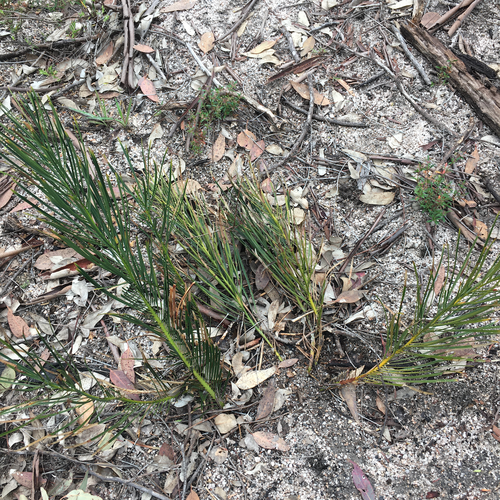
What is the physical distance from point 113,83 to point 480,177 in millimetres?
1825

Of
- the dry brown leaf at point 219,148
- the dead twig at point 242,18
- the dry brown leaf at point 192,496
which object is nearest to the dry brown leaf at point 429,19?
the dead twig at point 242,18

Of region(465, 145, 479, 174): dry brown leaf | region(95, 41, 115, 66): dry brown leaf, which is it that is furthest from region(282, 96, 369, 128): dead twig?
region(95, 41, 115, 66): dry brown leaf

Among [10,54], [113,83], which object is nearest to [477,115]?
[113,83]

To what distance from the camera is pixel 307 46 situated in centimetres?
204

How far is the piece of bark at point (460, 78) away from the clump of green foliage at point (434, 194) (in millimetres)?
382

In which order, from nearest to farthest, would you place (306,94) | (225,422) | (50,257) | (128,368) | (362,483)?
1. (362,483)
2. (225,422)
3. (128,368)
4. (50,257)
5. (306,94)

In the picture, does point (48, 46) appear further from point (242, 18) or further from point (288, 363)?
point (288, 363)

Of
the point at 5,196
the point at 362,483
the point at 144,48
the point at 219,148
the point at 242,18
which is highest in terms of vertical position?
the point at 144,48

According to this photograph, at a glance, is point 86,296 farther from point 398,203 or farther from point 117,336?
point 398,203

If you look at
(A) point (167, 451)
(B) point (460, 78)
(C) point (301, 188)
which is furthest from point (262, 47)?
(A) point (167, 451)

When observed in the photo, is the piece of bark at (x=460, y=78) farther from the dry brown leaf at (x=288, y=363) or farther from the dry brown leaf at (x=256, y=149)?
the dry brown leaf at (x=288, y=363)

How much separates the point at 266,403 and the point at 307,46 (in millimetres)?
1730

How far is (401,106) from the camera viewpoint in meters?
1.89

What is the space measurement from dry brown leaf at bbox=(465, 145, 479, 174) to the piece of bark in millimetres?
149
